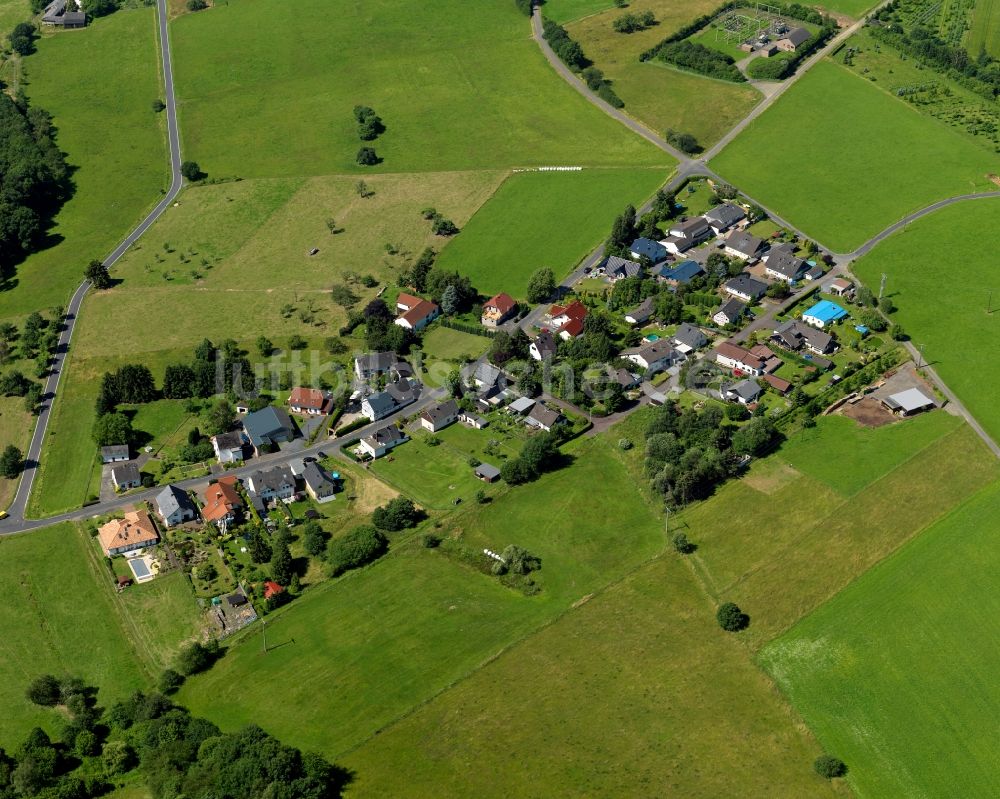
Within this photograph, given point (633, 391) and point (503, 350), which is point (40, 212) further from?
point (633, 391)

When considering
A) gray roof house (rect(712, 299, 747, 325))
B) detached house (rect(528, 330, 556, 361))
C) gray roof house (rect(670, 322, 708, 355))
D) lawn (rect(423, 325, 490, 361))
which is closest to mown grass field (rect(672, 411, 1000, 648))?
gray roof house (rect(670, 322, 708, 355))

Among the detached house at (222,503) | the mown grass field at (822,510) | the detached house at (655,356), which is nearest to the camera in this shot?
the mown grass field at (822,510)

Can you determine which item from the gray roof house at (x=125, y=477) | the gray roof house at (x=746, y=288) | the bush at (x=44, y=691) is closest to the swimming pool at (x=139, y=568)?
the gray roof house at (x=125, y=477)

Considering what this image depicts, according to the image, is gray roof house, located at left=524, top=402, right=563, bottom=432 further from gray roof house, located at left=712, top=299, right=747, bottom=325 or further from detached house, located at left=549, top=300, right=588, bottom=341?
gray roof house, located at left=712, top=299, right=747, bottom=325

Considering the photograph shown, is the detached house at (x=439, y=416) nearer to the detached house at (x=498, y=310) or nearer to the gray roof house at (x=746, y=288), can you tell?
the detached house at (x=498, y=310)

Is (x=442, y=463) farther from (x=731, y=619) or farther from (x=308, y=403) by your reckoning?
(x=731, y=619)

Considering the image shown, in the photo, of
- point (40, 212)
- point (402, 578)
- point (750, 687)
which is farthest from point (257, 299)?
point (750, 687)

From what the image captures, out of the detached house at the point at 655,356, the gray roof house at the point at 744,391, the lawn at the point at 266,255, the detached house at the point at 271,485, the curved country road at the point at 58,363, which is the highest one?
the gray roof house at the point at 744,391

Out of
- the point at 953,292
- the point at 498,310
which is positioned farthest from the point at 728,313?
the point at 953,292
